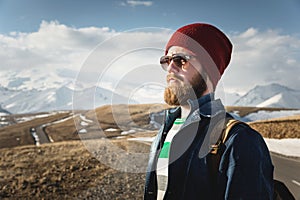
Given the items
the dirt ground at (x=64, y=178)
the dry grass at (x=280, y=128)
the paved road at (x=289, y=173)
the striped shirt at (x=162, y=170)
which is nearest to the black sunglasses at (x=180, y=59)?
the striped shirt at (x=162, y=170)

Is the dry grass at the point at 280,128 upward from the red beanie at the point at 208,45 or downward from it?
downward

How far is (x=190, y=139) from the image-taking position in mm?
964

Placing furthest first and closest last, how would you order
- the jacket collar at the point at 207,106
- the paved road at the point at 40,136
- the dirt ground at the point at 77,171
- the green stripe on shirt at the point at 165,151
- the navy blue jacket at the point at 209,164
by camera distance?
the paved road at the point at 40,136, the dirt ground at the point at 77,171, the green stripe on shirt at the point at 165,151, the jacket collar at the point at 207,106, the navy blue jacket at the point at 209,164

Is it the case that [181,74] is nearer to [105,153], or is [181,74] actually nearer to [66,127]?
[105,153]

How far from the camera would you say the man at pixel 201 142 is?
793 mm

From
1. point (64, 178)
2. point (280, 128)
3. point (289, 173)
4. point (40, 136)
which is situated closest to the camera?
point (289, 173)

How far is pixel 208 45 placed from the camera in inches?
39.8

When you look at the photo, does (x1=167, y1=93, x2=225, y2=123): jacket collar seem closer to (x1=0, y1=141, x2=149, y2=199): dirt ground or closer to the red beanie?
the red beanie

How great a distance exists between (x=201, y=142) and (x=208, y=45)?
0.34 metres

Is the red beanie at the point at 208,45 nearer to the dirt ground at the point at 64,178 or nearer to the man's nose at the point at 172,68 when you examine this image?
the man's nose at the point at 172,68

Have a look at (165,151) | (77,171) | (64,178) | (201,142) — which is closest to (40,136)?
(77,171)

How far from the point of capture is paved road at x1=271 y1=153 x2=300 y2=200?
4864mm

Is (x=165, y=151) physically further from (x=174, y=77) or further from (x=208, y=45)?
(x=208, y=45)

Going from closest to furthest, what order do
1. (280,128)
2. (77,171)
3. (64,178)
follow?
1. (64,178)
2. (77,171)
3. (280,128)
